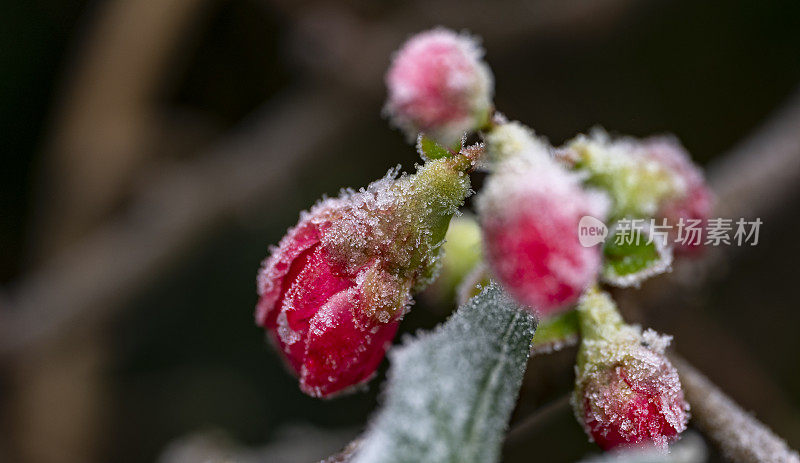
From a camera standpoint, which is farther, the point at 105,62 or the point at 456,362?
the point at 105,62

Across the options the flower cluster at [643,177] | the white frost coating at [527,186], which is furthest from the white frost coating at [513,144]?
the flower cluster at [643,177]

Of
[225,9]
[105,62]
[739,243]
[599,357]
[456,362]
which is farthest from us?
[225,9]

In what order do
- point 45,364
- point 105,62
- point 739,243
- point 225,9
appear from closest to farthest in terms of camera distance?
1. point 739,243
2. point 45,364
3. point 105,62
4. point 225,9

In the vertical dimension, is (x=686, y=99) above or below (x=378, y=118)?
below

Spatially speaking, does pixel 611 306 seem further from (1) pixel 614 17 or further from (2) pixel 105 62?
(2) pixel 105 62

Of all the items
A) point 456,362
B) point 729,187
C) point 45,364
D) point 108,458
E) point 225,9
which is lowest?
point 108,458

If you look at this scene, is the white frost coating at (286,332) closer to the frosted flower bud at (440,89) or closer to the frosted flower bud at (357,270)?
the frosted flower bud at (357,270)

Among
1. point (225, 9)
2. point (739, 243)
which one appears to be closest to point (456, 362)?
point (739, 243)
